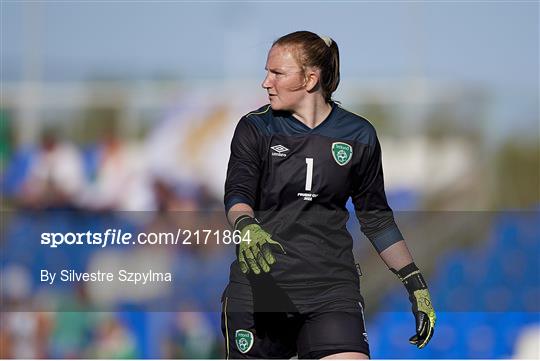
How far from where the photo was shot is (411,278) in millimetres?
4574

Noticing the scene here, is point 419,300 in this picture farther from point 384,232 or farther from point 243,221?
point 243,221

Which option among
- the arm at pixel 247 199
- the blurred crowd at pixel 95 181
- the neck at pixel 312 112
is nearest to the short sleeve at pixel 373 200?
the neck at pixel 312 112

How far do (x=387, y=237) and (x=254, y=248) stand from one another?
868mm

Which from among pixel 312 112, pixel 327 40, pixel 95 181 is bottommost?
pixel 312 112

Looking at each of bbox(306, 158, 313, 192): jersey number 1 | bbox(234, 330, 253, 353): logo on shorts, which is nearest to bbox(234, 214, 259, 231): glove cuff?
bbox(306, 158, 313, 192): jersey number 1

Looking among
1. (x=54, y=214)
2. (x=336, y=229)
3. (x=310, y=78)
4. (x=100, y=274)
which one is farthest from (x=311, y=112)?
(x=54, y=214)

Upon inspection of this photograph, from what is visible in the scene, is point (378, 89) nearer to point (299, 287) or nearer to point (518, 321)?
point (518, 321)

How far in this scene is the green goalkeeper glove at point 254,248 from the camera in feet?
13.1

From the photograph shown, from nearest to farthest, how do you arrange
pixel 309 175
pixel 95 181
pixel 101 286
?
A: pixel 309 175 < pixel 101 286 < pixel 95 181

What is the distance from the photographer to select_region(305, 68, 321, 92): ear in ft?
14.1

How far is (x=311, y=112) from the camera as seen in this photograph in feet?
14.4

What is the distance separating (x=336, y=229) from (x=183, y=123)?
9332 mm

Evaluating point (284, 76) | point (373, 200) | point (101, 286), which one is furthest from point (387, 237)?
point (101, 286)

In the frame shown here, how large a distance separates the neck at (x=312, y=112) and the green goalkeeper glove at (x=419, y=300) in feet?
2.80
